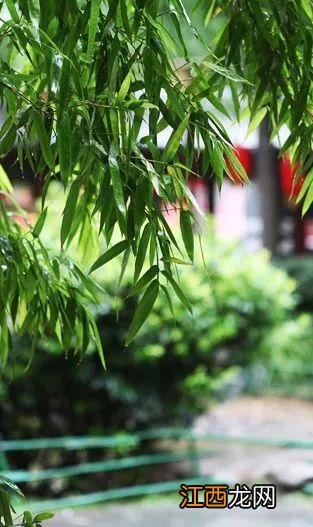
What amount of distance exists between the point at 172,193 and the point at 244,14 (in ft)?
1.59

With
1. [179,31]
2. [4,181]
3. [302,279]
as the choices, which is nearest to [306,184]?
[179,31]

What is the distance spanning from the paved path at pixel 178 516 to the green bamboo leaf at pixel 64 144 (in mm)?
3684

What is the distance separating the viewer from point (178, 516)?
532 centimetres

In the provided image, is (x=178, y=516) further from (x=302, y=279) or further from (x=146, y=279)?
(x=302, y=279)

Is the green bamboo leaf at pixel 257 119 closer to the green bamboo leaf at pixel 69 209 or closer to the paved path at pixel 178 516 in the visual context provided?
the green bamboo leaf at pixel 69 209

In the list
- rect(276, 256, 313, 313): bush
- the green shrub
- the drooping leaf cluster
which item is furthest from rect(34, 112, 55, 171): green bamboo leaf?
rect(276, 256, 313, 313): bush

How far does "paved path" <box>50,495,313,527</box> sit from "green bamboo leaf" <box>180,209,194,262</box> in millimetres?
3584

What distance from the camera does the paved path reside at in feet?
16.7

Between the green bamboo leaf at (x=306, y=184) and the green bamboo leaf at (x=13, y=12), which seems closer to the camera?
the green bamboo leaf at (x=13, y=12)

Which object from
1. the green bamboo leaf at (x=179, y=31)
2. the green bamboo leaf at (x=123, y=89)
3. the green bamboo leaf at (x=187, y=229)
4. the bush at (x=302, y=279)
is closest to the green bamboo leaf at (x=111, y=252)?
the green bamboo leaf at (x=187, y=229)

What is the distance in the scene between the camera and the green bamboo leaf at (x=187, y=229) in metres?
1.71

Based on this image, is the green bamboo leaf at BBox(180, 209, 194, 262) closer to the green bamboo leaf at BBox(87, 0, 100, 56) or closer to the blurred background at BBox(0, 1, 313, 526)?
the green bamboo leaf at BBox(87, 0, 100, 56)

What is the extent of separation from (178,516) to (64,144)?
13.3ft

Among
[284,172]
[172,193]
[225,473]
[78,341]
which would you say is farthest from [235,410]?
[172,193]
